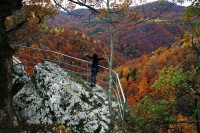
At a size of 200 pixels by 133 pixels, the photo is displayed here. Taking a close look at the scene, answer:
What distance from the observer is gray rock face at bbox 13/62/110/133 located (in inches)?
428

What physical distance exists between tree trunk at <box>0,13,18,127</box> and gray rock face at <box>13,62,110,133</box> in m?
1.01

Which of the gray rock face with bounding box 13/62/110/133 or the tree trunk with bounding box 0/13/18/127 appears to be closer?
the tree trunk with bounding box 0/13/18/127

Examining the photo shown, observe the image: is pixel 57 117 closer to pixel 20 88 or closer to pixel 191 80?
pixel 20 88

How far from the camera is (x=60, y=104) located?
11438 mm

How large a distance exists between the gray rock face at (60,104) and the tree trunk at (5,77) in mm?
1012

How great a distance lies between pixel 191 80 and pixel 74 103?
16.8ft

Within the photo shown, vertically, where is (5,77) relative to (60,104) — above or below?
above

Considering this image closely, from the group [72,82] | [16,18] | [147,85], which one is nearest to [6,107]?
[72,82]

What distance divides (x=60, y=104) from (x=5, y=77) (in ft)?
8.62

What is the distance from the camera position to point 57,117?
11.1m

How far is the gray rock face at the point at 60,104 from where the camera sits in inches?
428

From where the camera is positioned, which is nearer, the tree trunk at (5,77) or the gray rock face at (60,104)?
the tree trunk at (5,77)

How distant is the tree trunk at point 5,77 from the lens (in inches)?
407

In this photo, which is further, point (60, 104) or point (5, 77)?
point (60, 104)
